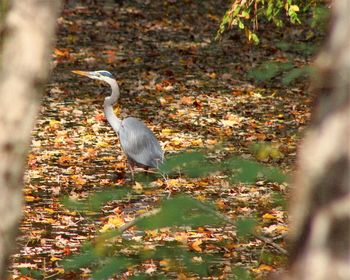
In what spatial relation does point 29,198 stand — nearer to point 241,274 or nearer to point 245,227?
point 241,274

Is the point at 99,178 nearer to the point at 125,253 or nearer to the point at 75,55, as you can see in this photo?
the point at 125,253

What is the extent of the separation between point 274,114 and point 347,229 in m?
10.6

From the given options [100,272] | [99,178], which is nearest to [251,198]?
[99,178]

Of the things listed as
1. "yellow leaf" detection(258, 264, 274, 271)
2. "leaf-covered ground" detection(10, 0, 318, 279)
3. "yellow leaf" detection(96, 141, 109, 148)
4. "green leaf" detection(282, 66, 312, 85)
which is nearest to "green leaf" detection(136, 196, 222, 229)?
"leaf-covered ground" detection(10, 0, 318, 279)

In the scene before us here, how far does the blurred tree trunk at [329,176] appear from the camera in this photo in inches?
60.3

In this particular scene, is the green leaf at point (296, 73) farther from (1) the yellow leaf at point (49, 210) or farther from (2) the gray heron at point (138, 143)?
(2) the gray heron at point (138, 143)

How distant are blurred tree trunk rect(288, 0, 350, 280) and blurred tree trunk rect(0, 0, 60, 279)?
77 cm

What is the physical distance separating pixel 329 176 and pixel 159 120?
10019mm

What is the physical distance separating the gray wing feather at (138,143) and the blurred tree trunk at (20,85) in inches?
256

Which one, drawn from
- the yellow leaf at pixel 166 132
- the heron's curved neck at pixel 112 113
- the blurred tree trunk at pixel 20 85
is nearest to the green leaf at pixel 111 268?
the blurred tree trunk at pixel 20 85

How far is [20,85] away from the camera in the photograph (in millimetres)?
2162

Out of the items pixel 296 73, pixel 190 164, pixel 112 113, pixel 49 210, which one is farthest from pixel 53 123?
pixel 190 164

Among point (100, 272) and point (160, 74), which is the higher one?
point (100, 272)

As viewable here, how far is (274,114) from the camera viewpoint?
12.0 m
